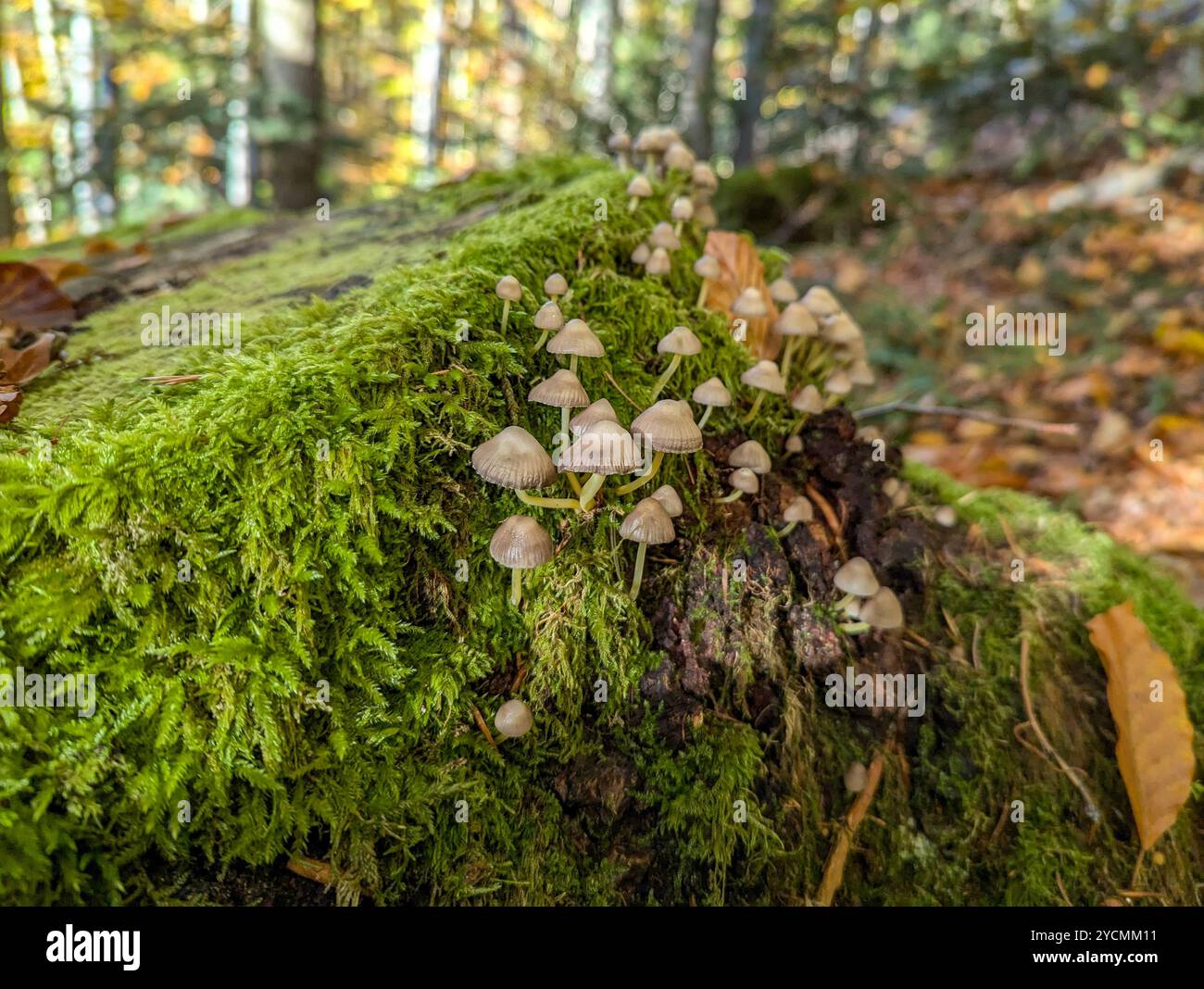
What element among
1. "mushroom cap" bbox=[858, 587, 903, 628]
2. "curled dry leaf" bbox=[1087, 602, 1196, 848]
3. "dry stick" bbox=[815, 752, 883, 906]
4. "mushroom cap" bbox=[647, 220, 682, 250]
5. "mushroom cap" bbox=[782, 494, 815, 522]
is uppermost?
"mushroom cap" bbox=[647, 220, 682, 250]

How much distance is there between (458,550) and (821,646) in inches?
54.1

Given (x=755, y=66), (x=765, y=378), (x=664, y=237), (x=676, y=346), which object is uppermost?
(x=755, y=66)

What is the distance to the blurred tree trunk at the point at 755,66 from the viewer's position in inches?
386

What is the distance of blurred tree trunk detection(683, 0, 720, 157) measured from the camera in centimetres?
964

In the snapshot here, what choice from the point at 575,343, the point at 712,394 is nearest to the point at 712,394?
the point at 712,394

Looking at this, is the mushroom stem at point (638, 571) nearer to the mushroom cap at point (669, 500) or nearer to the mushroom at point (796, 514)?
the mushroom cap at point (669, 500)

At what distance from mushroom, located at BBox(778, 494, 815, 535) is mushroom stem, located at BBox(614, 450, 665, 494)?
576 millimetres

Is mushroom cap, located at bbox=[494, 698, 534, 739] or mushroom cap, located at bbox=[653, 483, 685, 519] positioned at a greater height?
mushroom cap, located at bbox=[653, 483, 685, 519]

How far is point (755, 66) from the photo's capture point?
981 cm

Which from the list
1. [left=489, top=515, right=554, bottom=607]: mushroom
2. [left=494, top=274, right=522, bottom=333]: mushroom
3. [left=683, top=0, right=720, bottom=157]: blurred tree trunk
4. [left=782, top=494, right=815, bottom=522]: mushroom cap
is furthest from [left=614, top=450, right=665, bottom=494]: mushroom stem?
[left=683, top=0, right=720, bottom=157]: blurred tree trunk

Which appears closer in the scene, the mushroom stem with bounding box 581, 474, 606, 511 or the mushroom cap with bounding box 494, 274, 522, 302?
the mushroom stem with bounding box 581, 474, 606, 511

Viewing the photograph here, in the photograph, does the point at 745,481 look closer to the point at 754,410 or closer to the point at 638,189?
the point at 754,410

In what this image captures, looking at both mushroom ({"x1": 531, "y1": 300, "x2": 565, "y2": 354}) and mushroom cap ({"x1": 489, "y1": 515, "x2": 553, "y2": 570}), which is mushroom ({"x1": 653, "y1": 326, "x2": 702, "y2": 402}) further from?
mushroom cap ({"x1": 489, "y1": 515, "x2": 553, "y2": 570})

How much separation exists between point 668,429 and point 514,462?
21.6 inches
